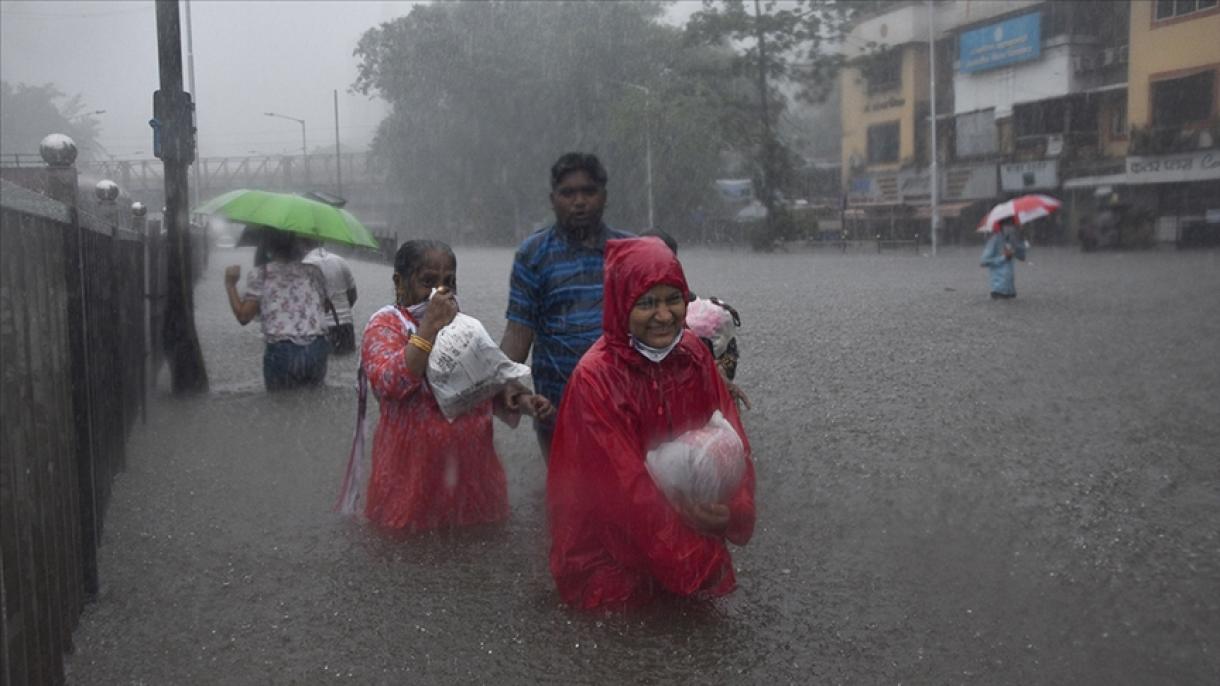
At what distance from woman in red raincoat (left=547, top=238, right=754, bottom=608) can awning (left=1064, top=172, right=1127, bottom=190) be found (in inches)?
1387

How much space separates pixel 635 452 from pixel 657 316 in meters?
0.45

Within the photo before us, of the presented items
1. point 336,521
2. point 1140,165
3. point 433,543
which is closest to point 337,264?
point 336,521

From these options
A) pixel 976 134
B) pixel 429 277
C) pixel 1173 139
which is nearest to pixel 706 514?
pixel 429 277

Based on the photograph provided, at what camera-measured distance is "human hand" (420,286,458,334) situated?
4801mm

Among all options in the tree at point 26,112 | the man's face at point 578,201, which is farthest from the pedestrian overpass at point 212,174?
the tree at point 26,112

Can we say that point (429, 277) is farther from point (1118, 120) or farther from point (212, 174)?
point (1118, 120)

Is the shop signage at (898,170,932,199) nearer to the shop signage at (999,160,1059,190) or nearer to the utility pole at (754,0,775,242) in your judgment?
the shop signage at (999,160,1059,190)

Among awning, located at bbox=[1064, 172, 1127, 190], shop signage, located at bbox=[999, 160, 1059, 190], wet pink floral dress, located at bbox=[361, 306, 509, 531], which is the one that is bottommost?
wet pink floral dress, located at bbox=[361, 306, 509, 531]

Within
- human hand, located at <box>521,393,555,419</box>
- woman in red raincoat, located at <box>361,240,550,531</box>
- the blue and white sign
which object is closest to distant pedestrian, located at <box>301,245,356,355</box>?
woman in red raincoat, located at <box>361,240,550,531</box>

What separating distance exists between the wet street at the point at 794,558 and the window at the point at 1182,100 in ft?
85.6

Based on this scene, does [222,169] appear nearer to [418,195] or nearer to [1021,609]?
[1021,609]

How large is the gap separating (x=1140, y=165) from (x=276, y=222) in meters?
32.4

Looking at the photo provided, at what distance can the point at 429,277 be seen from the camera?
5.16 m

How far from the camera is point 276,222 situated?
7660 millimetres
